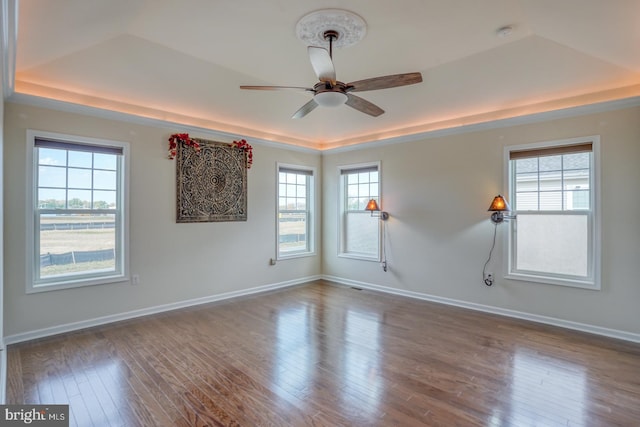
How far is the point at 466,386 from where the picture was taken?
2598 millimetres

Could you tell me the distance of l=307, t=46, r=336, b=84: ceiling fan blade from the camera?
2.34 metres

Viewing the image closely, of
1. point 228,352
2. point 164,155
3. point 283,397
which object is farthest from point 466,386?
point 164,155

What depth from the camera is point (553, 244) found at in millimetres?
4047

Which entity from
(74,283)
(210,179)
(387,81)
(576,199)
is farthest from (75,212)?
(576,199)

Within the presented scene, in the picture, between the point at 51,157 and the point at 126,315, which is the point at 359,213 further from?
the point at 51,157

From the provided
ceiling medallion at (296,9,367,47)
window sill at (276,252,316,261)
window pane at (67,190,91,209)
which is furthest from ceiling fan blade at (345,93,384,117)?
window sill at (276,252,316,261)

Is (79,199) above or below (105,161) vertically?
below

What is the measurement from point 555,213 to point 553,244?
15.0 inches

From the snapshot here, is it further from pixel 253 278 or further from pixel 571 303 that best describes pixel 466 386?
pixel 253 278

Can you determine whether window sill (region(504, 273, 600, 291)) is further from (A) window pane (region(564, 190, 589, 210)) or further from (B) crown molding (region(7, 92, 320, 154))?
(B) crown molding (region(7, 92, 320, 154))

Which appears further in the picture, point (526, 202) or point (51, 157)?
point (526, 202)

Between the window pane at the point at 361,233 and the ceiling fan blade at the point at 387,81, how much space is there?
3290 mm

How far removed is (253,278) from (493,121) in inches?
167

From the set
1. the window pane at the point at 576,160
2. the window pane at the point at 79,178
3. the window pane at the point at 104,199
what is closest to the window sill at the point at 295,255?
the window pane at the point at 104,199
